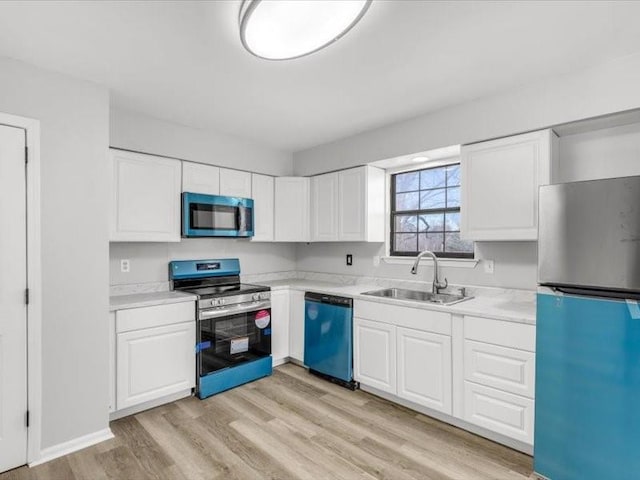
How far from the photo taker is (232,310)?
3.19m

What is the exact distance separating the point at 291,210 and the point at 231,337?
1.58 meters

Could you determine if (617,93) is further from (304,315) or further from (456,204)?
(304,315)

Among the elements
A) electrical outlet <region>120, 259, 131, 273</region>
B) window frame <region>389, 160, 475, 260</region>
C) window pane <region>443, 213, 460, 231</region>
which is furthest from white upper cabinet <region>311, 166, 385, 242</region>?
electrical outlet <region>120, 259, 131, 273</region>

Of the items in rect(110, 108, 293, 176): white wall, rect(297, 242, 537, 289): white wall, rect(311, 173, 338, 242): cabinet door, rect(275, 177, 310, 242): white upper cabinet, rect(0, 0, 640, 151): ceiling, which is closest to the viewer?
rect(0, 0, 640, 151): ceiling

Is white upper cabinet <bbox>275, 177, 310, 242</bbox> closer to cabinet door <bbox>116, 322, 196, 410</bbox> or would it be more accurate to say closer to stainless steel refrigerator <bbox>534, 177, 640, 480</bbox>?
cabinet door <bbox>116, 322, 196, 410</bbox>

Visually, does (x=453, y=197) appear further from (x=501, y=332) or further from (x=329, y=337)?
(x=329, y=337)

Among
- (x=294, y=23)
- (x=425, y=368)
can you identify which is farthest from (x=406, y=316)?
(x=294, y=23)

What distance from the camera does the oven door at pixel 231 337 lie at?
3.02 m

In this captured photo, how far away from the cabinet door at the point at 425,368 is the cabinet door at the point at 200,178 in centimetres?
224

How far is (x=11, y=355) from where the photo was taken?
209cm

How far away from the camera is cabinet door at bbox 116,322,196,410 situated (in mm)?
2619

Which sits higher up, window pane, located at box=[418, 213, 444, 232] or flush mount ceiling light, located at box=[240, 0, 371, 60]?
flush mount ceiling light, located at box=[240, 0, 371, 60]

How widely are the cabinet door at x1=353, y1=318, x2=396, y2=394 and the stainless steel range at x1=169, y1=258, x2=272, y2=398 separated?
926 millimetres

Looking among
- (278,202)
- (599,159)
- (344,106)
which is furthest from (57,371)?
(599,159)
